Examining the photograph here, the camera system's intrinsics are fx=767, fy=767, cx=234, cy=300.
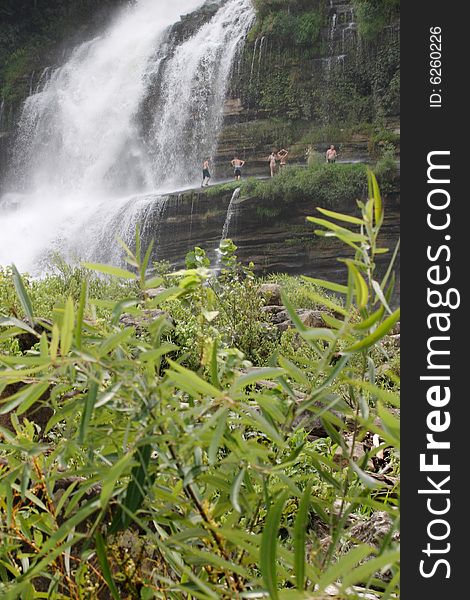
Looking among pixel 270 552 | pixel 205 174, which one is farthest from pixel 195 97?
pixel 270 552

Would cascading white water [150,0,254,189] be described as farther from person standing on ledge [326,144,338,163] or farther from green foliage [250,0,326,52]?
person standing on ledge [326,144,338,163]

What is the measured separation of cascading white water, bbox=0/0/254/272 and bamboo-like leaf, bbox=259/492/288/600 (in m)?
5.61

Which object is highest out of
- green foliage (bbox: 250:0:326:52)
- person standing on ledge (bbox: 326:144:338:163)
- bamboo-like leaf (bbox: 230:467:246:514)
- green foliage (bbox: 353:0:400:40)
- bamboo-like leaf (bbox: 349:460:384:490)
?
green foliage (bbox: 250:0:326:52)

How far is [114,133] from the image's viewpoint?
6.40m

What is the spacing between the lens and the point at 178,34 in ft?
20.7

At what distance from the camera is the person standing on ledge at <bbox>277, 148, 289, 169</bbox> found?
5.71m

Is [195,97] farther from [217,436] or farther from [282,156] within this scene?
[217,436]

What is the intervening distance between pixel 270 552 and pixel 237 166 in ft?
18.9

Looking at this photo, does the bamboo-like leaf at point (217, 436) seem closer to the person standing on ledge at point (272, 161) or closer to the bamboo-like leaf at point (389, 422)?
the bamboo-like leaf at point (389, 422)

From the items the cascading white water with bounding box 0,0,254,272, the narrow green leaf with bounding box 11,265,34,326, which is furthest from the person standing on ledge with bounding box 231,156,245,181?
the narrow green leaf with bounding box 11,265,34,326

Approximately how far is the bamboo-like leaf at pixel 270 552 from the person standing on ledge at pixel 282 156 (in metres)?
5.56

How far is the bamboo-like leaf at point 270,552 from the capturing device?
0.24 metres

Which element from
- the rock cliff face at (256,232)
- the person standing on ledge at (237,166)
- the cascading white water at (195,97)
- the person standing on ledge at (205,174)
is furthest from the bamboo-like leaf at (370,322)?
the cascading white water at (195,97)

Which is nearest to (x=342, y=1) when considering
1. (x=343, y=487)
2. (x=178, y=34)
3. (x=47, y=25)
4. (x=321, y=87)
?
(x=321, y=87)
